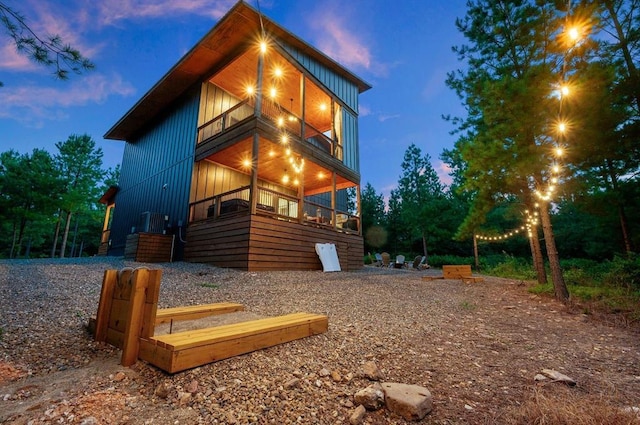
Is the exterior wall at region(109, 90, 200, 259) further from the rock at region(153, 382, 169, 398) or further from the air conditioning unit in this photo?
the rock at region(153, 382, 169, 398)

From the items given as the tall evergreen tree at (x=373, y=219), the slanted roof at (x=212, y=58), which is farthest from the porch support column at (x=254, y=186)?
the tall evergreen tree at (x=373, y=219)

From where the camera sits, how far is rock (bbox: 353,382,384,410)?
1.55m

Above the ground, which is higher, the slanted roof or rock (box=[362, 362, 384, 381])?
the slanted roof

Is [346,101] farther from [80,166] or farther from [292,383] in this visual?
[80,166]

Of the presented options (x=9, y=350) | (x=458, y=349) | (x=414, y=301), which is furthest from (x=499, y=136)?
(x=9, y=350)

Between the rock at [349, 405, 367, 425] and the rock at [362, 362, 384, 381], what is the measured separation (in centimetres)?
39

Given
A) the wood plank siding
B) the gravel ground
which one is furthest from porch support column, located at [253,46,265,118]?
the gravel ground

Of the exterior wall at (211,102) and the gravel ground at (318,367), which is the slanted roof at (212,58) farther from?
the gravel ground at (318,367)

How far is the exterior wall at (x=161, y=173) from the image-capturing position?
9.98 metres

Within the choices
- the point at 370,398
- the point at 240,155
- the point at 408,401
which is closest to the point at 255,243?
the point at 240,155

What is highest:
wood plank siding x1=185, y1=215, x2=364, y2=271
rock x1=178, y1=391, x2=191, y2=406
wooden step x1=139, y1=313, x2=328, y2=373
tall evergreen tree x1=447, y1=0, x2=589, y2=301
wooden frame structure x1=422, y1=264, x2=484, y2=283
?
tall evergreen tree x1=447, y1=0, x2=589, y2=301

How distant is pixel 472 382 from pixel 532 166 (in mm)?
5217

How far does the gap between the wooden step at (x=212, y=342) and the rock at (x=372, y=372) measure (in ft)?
2.45

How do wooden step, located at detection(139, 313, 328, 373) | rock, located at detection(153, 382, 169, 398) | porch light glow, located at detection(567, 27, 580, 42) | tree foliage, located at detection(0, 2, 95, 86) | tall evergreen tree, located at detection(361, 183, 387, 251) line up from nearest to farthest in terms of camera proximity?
rock, located at detection(153, 382, 169, 398)
wooden step, located at detection(139, 313, 328, 373)
tree foliage, located at detection(0, 2, 95, 86)
porch light glow, located at detection(567, 27, 580, 42)
tall evergreen tree, located at detection(361, 183, 387, 251)
